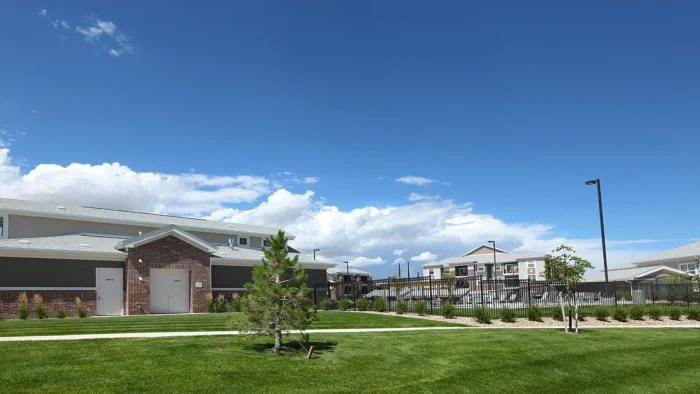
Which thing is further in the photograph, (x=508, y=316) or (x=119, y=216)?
(x=119, y=216)

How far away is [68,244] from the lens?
29.3 metres

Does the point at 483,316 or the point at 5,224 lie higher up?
the point at 5,224

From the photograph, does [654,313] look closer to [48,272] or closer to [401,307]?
[401,307]

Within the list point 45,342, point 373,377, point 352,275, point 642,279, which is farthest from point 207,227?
point 642,279

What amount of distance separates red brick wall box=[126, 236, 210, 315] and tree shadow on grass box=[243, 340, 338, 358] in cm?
1781

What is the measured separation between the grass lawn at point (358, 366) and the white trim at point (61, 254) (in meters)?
15.6

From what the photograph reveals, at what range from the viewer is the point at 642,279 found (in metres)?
55.8

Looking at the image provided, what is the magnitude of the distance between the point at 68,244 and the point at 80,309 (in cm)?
457

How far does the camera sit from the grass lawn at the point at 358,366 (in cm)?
1042

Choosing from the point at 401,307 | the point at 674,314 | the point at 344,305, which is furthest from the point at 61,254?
the point at 674,314

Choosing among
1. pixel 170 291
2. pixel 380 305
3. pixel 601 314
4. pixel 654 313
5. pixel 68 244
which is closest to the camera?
pixel 601 314

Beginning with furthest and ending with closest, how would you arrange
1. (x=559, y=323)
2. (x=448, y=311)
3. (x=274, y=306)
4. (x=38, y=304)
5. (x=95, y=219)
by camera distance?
1. (x=95, y=219)
2. (x=38, y=304)
3. (x=448, y=311)
4. (x=559, y=323)
5. (x=274, y=306)

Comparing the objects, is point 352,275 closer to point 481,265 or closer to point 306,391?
point 481,265

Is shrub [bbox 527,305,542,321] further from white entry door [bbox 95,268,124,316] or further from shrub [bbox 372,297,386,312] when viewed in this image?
white entry door [bbox 95,268,124,316]
